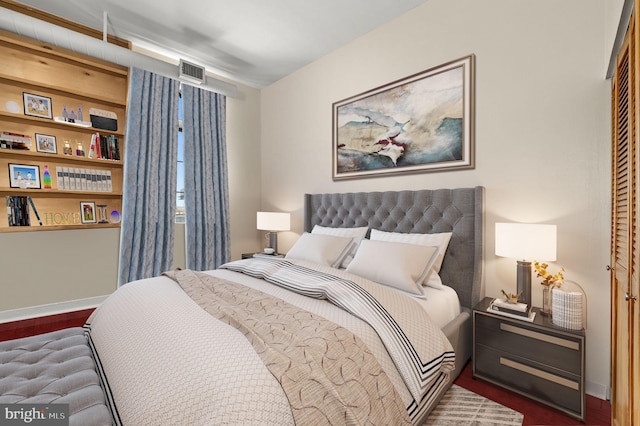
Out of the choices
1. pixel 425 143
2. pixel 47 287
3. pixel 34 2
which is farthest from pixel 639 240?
pixel 34 2

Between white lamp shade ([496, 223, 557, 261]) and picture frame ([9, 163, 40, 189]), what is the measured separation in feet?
13.5

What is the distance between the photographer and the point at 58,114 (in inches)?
121

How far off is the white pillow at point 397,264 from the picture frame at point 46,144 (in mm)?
3219

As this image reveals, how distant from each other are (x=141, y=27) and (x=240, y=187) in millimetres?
2099

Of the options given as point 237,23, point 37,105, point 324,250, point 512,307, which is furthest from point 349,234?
point 37,105

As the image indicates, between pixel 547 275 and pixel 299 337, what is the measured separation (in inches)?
65.8

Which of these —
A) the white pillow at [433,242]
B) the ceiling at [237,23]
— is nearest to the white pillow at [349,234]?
the white pillow at [433,242]

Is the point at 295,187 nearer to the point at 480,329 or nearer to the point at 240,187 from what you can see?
the point at 240,187

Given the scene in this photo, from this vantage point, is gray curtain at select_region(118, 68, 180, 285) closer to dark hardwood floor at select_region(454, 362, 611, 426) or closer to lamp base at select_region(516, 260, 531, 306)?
dark hardwood floor at select_region(454, 362, 611, 426)

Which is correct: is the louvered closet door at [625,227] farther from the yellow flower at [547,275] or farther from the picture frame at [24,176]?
the picture frame at [24,176]

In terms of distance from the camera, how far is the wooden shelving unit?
280cm

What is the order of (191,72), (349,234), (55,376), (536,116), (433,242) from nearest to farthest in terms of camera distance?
(55,376)
(536,116)
(433,242)
(349,234)
(191,72)

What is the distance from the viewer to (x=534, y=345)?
1.75 m

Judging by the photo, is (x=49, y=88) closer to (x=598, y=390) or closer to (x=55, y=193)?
(x=55, y=193)
